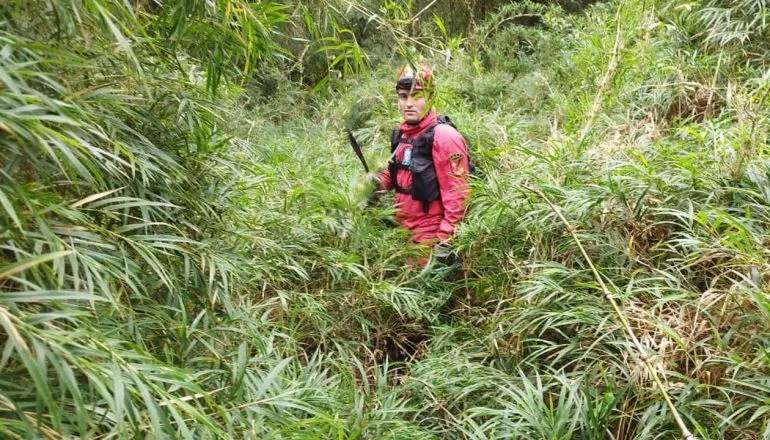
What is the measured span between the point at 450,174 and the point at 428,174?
14 cm

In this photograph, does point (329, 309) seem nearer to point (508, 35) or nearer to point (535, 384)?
point (535, 384)

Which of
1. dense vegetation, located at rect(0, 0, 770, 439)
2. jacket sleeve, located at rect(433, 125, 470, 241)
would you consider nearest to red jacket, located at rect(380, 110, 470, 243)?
jacket sleeve, located at rect(433, 125, 470, 241)

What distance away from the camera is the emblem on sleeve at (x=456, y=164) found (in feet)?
10.4

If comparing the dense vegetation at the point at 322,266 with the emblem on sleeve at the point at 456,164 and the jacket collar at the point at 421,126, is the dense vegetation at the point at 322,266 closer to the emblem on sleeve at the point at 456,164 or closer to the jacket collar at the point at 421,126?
the emblem on sleeve at the point at 456,164

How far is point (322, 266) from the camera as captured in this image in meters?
2.91

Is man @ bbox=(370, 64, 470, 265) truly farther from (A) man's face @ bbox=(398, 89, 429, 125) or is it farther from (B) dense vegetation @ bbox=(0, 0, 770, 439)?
(B) dense vegetation @ bbox=(0, 0, 770, 439)

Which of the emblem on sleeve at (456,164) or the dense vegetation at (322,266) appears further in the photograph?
the emblem on sleeve at (456,164)

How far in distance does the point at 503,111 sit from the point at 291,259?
130 inches

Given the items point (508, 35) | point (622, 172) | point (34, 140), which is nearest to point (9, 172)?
point (34, 140)

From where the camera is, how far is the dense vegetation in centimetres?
122

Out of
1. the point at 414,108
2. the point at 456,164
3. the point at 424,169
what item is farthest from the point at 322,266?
the point at 414,108

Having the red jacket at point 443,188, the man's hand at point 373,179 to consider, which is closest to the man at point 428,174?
the red jacket at point 443,188

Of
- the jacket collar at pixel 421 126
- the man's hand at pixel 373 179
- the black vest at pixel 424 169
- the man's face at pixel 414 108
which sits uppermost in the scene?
the man's face at pixel 414 108

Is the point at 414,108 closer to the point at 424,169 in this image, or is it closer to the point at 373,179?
Result: the point at 424,169
